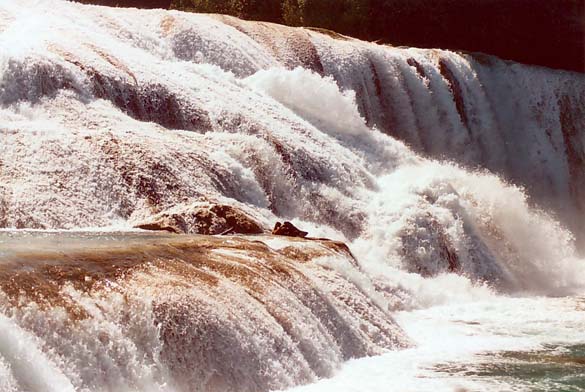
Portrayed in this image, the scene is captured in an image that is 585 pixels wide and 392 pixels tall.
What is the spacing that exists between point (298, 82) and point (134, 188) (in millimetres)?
8671

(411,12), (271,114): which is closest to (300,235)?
(271,114)

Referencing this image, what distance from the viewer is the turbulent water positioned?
1109 cm

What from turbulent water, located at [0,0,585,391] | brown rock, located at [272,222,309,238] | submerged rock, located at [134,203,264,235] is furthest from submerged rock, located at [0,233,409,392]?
brown rock, located at [272,222,309,238]

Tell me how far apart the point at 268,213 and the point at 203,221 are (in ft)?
8.39

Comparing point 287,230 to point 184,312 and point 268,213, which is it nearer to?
point 268,213

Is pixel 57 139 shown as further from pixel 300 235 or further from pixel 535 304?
pixel 535 304

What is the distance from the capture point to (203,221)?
662 inches

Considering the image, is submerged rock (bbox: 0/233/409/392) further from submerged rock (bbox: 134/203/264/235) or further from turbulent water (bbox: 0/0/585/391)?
submerged rock (bbox: 134/203/264/235)

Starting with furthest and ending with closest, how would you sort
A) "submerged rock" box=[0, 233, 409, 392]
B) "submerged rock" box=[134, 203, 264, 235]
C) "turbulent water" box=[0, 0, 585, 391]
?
"submerged rock" box=[134, 203, 264, 235], "turbulent water" box=[0, 0, 585, 391], "submerged rock" box=[0, 233, 409, 392]

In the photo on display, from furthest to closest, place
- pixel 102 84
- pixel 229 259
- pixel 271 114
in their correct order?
1. pixel 271 114
2. pixel 102 84
3. pixel 229 259

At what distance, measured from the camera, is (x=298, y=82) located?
25.2 metres

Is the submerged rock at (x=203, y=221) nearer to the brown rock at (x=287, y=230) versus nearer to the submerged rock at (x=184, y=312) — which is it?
the brown rock at (x=287, y=230)

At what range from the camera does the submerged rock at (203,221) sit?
16.5m

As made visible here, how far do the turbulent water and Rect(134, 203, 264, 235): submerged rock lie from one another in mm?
47
